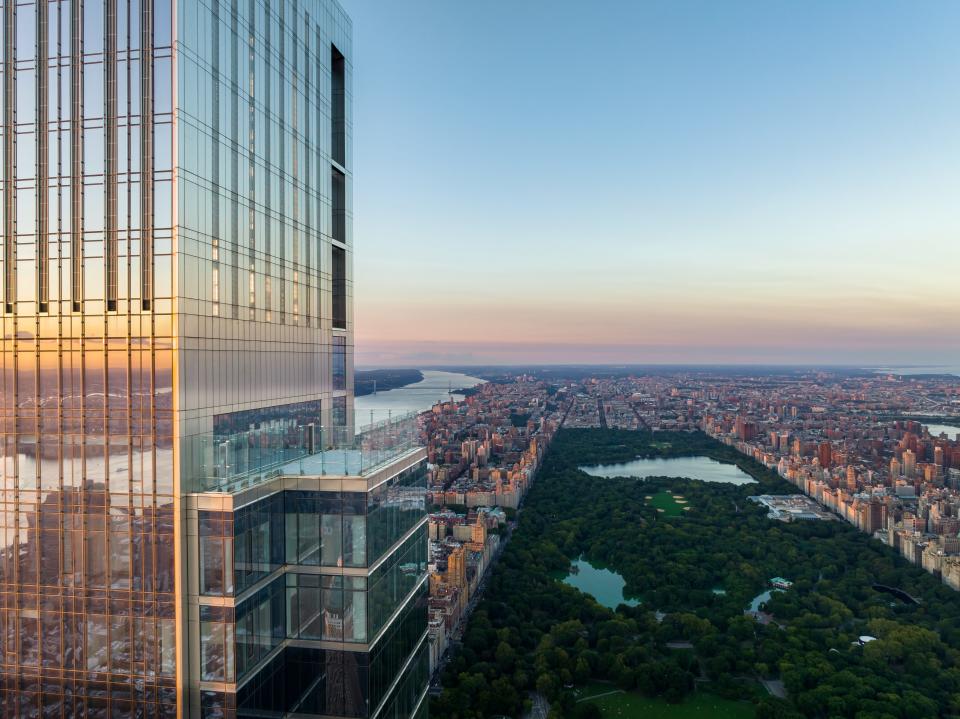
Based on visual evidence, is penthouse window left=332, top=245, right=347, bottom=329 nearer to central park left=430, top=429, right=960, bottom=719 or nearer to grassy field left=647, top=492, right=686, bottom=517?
central park left=430, top=429, right=960, bottom=719

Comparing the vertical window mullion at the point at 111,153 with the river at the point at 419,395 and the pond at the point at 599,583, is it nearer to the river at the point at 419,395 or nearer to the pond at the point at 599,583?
the pond at the point at 599,583

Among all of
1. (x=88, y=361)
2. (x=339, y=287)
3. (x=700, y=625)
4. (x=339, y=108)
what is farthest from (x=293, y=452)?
(x=700, y=625)

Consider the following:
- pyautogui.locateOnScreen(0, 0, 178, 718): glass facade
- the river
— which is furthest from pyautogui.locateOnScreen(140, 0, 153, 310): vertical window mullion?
the river

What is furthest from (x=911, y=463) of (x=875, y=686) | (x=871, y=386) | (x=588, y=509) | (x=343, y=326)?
(x=871, y=386)

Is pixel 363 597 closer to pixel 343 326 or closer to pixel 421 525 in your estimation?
pixel 421 525

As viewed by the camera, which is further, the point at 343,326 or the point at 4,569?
the point at 343,326

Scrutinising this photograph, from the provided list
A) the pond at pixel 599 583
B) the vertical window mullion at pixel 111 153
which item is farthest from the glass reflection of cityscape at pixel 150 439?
the pond at pixel 599 583
